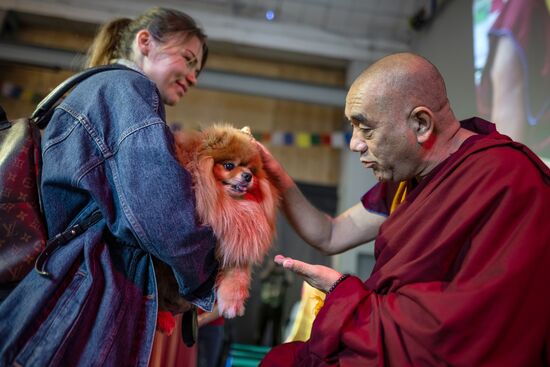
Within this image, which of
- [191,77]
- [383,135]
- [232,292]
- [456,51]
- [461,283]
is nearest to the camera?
[461,283]

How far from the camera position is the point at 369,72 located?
1459mm

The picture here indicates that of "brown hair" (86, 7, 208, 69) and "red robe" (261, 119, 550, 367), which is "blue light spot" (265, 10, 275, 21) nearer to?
"brown hair" (86, 7, 208, 69)

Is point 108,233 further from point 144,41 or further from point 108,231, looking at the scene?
point 144,41

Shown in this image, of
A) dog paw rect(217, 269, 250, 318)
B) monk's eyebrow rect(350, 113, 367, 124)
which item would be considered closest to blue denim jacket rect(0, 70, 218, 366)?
dog paw rect(217, 269, 250, 318)

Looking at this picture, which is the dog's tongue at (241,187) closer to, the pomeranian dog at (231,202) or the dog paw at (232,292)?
the pomeranian dog at (231,202)

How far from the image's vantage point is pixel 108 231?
1196 mm

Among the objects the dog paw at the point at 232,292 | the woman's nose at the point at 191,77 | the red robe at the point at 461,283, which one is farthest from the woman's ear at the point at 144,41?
the red robe at the point at 461,283

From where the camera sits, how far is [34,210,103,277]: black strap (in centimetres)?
106

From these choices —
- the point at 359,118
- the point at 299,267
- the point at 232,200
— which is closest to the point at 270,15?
the point at 359,118

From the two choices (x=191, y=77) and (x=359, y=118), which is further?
(x=191, y=77)

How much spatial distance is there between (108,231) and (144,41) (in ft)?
2.31

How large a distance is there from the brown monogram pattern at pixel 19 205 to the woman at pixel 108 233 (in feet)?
0.10

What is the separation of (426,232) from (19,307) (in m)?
1.00

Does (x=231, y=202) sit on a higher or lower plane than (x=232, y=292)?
higher
